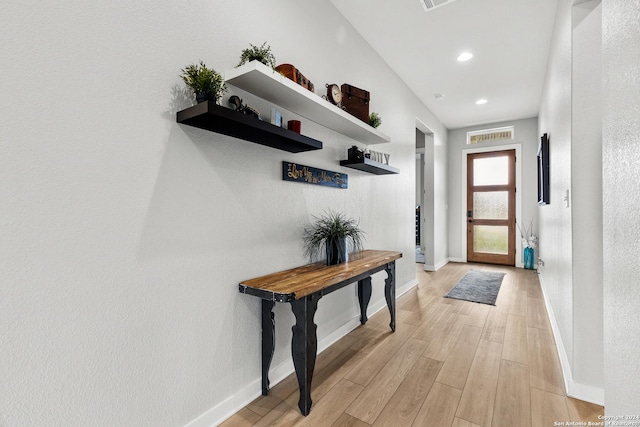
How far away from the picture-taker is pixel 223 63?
166cm

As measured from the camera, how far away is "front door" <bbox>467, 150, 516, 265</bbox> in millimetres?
5824

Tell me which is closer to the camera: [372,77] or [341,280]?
[341,280]

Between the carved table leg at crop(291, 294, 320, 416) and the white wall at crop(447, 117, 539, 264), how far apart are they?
17.9 feet

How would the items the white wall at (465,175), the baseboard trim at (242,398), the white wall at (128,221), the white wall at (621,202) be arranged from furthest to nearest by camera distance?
the white wall at (465,175) → the baseboard trim at (242,398) → the white wall at (128,221) → the white wall at (621,202)

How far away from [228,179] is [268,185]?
1.01 ft

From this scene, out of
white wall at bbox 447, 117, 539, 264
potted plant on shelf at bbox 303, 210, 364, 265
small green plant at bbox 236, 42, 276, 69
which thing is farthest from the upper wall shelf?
white wall at bbox 447, 117, 539, 264

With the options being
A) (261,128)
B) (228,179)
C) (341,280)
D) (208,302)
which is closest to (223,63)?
(261,128)

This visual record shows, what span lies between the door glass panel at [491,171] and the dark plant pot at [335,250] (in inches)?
197

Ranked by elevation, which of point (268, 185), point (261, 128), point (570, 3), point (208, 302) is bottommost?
point (208, 302)

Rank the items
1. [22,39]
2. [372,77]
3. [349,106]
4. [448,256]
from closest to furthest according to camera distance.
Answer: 1. [22,39]
2. [349,106]
3. [372,77]
4. [448,256]

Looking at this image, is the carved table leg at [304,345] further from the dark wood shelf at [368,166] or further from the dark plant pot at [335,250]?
the dark wood shelf at [368,166]

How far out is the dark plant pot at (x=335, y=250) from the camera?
228 cm

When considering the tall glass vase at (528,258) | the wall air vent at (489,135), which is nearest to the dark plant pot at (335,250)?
the tall glass vase at (528,258)

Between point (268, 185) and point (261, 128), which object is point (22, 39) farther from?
point (268, 185)
